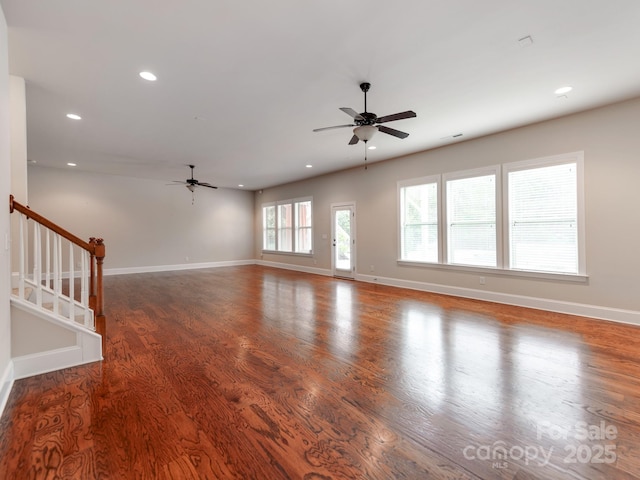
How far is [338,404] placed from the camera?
82.4 inches

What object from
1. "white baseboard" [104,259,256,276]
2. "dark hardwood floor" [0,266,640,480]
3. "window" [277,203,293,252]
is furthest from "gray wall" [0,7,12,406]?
"window" [277,203,293,252]

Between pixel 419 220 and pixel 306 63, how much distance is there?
4.26 m

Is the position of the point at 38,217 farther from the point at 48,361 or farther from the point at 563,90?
the point at 563,90

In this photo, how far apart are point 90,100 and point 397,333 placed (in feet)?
16.1

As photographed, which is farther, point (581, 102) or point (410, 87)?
point (581, 102)

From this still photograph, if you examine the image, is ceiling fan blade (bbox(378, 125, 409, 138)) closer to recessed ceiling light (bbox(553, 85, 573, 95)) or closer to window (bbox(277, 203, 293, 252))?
recessed ceiling light (bbox(553, 85, 573, 95))

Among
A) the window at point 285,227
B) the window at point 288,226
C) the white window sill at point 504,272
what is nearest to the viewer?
the white window sill at point 504,272

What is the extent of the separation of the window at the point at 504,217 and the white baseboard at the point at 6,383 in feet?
20.1

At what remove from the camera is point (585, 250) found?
4207 millimetres

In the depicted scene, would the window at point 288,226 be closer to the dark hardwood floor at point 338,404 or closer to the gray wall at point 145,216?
the gray wall at point 145,216

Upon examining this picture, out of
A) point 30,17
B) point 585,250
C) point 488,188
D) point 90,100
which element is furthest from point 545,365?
point 90,100

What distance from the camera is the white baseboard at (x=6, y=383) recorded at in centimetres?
208

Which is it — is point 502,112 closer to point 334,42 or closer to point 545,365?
point 334,42

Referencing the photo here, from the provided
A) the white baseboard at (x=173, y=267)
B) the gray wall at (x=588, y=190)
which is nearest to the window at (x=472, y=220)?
the gray wall at (x=588, y=190)
